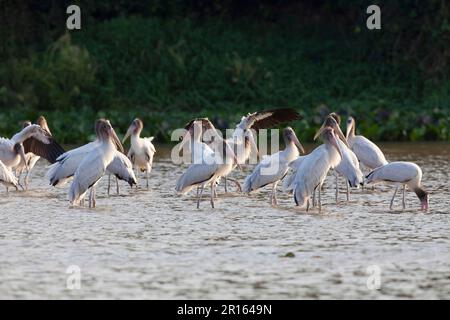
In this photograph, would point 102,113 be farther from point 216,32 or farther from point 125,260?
point 125,260

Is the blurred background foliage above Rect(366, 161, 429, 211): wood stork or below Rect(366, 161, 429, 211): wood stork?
above

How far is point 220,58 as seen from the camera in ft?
81.8

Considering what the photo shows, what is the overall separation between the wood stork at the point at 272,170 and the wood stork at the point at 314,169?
481mm

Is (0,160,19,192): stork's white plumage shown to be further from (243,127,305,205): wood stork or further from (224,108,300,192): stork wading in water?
(243,127,305,205): wood stork

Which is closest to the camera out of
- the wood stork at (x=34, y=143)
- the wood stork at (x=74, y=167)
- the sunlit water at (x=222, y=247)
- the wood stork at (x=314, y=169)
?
the sunlit water at (x=222, y=247)

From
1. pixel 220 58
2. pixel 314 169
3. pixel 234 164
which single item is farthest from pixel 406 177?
pixel 220 58

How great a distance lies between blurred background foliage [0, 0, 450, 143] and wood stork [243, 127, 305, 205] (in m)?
8.68

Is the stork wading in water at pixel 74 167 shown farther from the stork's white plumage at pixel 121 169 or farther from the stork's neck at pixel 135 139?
the stork's neck at pixel 135 139

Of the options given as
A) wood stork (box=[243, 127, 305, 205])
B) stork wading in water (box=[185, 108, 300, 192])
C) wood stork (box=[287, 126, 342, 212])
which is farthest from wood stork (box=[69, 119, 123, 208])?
wood stork (box=[287, 126, 342, 212])

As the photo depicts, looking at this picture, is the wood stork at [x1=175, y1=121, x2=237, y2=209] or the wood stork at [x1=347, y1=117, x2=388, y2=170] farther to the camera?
the wood stork at [x1=347, y1=117, x2=388, y2=170]

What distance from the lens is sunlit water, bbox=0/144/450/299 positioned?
7.75m

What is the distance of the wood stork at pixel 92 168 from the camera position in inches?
450

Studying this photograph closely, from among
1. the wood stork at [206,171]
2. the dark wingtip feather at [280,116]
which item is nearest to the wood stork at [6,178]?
the wood stork at [206,171]

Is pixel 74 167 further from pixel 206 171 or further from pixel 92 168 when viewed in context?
pixel 206 171
